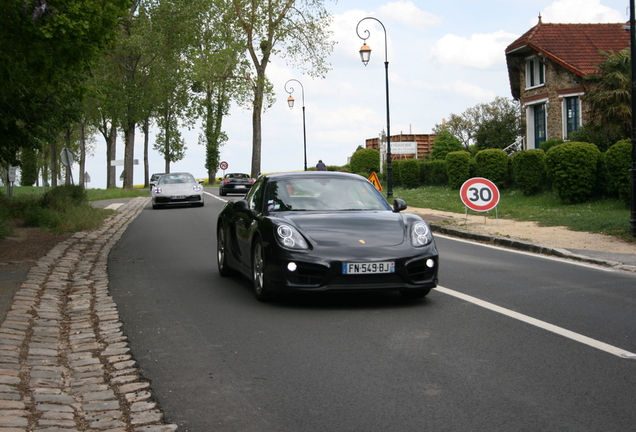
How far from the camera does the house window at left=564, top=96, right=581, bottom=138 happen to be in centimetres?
3972

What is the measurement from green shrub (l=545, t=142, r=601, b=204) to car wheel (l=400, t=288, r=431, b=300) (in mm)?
14879

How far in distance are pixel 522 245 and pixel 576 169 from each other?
8.24m

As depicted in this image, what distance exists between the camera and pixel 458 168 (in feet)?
112

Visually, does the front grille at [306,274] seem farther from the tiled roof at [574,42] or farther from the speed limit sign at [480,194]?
the tiled roof at [574,42]

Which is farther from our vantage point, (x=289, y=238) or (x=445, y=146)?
(x=445, y=146)

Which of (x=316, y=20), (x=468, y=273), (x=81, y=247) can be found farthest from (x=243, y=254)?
(x=316, y=20)

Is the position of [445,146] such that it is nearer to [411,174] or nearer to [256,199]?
[411,174]

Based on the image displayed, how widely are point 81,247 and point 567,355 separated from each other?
1057 centimetres

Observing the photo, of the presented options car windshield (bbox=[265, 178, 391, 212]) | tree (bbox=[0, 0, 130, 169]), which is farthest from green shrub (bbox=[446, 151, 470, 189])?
car windshield (bbox=[265, 178, 391, 212])

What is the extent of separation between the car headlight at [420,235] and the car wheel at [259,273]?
1.59 m

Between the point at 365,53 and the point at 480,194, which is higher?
the point at 365,53

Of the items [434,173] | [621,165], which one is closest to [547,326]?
[621,165]

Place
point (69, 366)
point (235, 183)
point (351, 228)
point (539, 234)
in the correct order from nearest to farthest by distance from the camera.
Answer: point (69, 366)
point (351, 228)
point (539, 234)
point (235, 183)

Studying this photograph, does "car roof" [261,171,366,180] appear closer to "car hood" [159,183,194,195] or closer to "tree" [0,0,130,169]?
"tree" [0,0,130,169]
